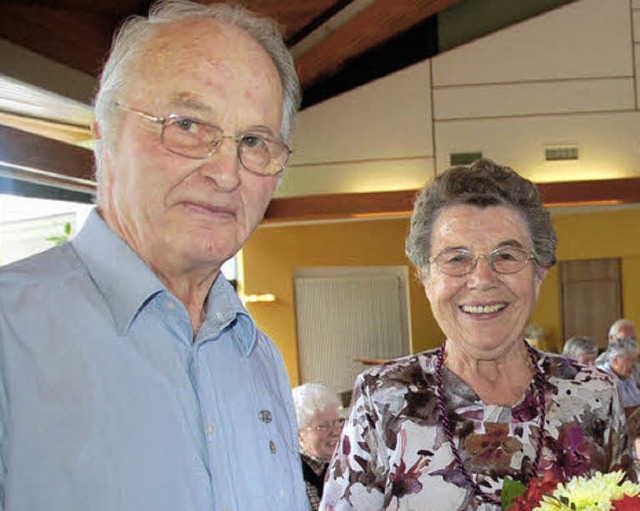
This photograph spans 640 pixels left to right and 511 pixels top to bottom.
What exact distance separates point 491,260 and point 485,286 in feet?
0.22

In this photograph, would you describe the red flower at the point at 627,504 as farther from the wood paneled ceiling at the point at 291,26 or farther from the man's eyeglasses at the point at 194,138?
the wood paneled ceiling at the point at 291,26

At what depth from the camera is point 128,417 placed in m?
1.00

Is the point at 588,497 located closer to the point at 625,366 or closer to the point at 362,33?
the point at 625,366

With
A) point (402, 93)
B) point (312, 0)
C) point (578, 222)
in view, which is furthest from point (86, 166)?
point (578, 222)

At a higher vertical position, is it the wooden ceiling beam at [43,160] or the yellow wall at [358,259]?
the wooden ceiling beam at [43,160]

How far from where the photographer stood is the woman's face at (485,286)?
5.90 ft

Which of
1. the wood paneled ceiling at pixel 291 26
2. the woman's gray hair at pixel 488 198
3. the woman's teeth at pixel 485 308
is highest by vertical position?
the wood paneled ceiling at pixel 291 26

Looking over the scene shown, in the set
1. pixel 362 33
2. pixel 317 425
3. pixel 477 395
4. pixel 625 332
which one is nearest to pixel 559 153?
pixel 362 33

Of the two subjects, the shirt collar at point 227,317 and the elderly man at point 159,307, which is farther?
the shirt collar at point 227,317

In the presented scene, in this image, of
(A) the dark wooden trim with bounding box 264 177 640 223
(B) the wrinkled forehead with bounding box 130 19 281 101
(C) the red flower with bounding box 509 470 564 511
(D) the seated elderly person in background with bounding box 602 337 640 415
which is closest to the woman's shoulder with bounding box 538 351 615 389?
(C) the red flower with bounding box 509 470 564 511

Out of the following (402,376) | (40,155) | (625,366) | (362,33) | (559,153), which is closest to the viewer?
(402,376)

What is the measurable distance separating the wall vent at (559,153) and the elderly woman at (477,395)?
8744 mm

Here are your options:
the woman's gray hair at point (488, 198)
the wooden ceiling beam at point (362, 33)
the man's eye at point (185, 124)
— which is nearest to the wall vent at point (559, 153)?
the wooden ceiling beam at point (362, 33)

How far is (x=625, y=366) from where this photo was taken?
246 inches
